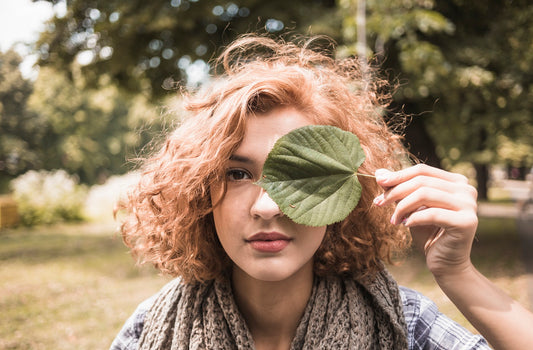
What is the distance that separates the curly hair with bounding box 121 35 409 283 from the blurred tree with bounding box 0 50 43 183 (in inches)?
419

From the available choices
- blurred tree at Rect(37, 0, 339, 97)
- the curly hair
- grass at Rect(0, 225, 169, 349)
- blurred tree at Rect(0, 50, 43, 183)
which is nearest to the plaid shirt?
the curly hair

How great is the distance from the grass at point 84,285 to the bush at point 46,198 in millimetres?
3744

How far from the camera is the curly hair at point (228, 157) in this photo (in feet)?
5.08

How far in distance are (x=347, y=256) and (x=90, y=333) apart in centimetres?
502

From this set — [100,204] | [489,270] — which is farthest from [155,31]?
[100,204]

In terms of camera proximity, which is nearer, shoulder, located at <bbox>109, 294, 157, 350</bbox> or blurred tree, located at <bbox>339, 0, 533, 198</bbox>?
shoulder, located at <bbox>109, 294, 157, 350</bbox>

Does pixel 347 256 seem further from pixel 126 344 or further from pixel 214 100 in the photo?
pixel 126 344

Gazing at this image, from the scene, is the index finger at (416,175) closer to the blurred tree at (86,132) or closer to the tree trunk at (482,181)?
the tree trunk at (482,181)

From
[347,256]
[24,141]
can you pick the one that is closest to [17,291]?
[347,256]

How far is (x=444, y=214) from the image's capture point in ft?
3.90

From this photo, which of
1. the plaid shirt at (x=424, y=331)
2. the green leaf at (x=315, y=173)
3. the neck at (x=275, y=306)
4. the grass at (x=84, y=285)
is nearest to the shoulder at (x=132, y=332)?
the plaid shirt at (x=424, y=331)

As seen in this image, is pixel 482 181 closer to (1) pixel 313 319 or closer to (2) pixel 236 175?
(1) pixel 313 319

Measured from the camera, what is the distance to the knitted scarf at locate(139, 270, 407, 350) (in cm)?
162

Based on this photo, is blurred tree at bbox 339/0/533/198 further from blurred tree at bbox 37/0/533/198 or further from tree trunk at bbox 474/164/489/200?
tree trunk at bbox 474/164/489/200
